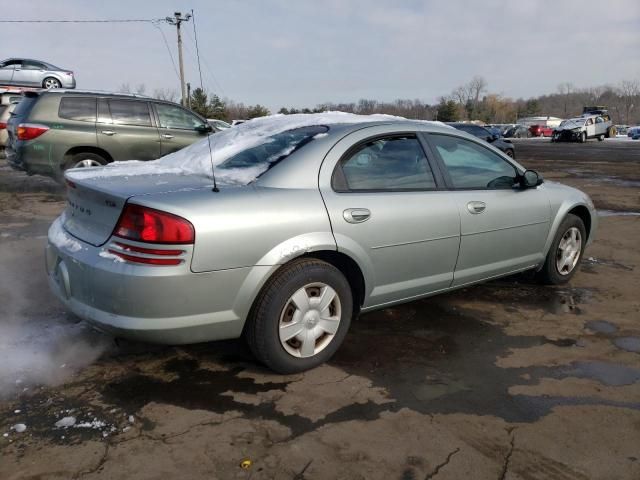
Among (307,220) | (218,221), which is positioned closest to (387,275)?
(307,220)

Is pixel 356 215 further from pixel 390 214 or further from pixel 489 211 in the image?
pixel 489 211

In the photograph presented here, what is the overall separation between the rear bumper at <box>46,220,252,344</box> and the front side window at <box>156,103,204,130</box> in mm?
6986

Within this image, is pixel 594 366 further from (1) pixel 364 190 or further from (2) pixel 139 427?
(2) pixel 139 427

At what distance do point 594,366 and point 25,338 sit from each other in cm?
363

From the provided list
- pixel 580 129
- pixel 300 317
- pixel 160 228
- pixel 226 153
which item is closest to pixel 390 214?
pixel 300 317

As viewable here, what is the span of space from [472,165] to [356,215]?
133 centimetres

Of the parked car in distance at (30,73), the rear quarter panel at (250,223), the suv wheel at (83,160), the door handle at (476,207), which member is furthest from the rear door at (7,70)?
the door handle at (476,207)

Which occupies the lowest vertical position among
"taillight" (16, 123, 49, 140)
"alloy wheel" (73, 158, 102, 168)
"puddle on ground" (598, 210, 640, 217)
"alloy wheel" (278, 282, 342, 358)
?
"puddle on ground" (598, 210, 640, 217)

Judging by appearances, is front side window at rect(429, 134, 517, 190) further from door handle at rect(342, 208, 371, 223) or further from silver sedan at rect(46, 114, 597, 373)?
door handle at rect(342, 208, 371, 223)

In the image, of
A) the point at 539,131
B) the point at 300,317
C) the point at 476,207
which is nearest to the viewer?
the point at 300,317

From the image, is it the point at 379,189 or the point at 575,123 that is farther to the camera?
the point at 575,123

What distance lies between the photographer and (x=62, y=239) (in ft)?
10.2

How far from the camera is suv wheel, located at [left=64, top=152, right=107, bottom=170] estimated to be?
848cm

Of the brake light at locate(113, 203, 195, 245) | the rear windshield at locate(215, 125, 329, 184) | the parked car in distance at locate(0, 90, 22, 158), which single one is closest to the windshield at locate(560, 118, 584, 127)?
the parked car in distance at locate(0, 90, 22, 158)
